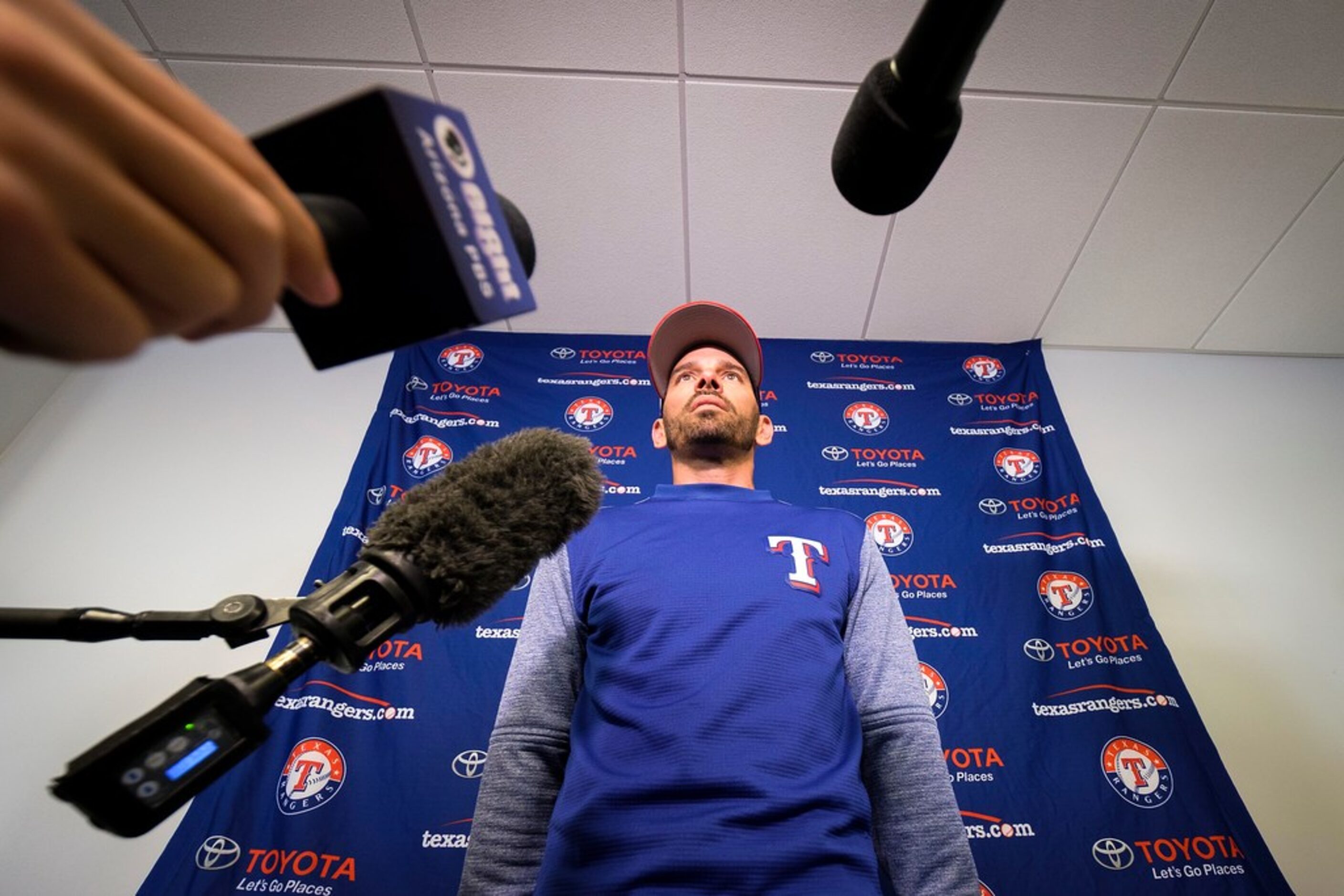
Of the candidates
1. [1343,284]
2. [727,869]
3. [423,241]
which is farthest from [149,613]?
[1343,284]

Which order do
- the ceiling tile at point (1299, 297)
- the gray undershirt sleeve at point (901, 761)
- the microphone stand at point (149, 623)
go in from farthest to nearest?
the ceiling tile at point (1299, 297) → the gray undershirt sleeve at point (901, 761) → the microphone stand at point (149, 623)

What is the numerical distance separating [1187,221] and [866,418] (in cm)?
116

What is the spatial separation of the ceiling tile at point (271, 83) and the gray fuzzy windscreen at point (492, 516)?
132 centimetres

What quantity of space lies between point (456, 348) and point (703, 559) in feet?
4.88

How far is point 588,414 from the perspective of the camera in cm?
181

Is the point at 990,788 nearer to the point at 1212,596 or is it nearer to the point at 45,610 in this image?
the point at 1212,596

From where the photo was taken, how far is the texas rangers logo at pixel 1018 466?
5.47 ft

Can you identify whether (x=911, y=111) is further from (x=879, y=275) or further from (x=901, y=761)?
(x=879, y=275)

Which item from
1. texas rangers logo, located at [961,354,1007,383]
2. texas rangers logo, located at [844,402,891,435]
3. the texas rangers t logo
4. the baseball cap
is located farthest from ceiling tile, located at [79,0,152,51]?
texas rangers logo, located at [961,354,1007,383]

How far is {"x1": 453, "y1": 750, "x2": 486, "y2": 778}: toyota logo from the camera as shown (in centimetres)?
116

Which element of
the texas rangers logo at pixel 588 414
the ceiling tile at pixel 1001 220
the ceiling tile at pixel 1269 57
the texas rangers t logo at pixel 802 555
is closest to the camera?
the texas rangers t logo at pixel 802 555

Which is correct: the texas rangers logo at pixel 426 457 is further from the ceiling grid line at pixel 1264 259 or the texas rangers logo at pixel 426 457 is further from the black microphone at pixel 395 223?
the ceiling grid line at pixel 1264 259

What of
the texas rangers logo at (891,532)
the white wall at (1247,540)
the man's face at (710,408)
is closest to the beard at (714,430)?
the man's face at (710,408)

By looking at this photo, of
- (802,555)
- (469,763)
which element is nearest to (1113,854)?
(802,555)
